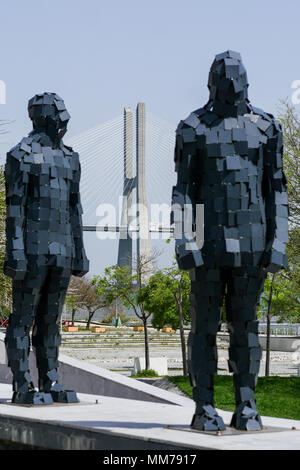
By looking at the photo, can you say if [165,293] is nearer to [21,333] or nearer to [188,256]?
[21,333]

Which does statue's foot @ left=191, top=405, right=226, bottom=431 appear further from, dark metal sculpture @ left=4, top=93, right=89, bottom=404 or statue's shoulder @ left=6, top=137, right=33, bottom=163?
statue's shoulder @ left=6, top=137, right=33, bottom=163

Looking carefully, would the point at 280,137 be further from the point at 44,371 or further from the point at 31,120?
the point at 44,371

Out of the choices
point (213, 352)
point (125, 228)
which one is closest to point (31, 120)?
point (213, 352)

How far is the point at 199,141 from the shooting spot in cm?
560

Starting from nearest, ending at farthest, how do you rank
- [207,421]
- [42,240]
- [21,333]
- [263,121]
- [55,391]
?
[207,421], [263,121], [42,240], [21,333], [55,391]

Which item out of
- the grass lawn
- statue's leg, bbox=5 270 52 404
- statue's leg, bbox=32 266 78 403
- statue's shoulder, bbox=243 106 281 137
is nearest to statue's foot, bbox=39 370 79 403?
statue's leg, bbox=32 266 78 403

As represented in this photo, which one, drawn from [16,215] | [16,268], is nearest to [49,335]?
[16,268]

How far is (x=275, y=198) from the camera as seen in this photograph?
5.64m

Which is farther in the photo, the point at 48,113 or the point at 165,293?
the point at 165,293

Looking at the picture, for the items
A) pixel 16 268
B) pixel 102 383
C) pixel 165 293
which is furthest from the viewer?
pixel 165 293

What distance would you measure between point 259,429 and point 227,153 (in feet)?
6.23

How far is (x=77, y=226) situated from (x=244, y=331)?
8.09 ft

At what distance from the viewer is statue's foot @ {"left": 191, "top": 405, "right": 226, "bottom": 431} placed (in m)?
5.34
